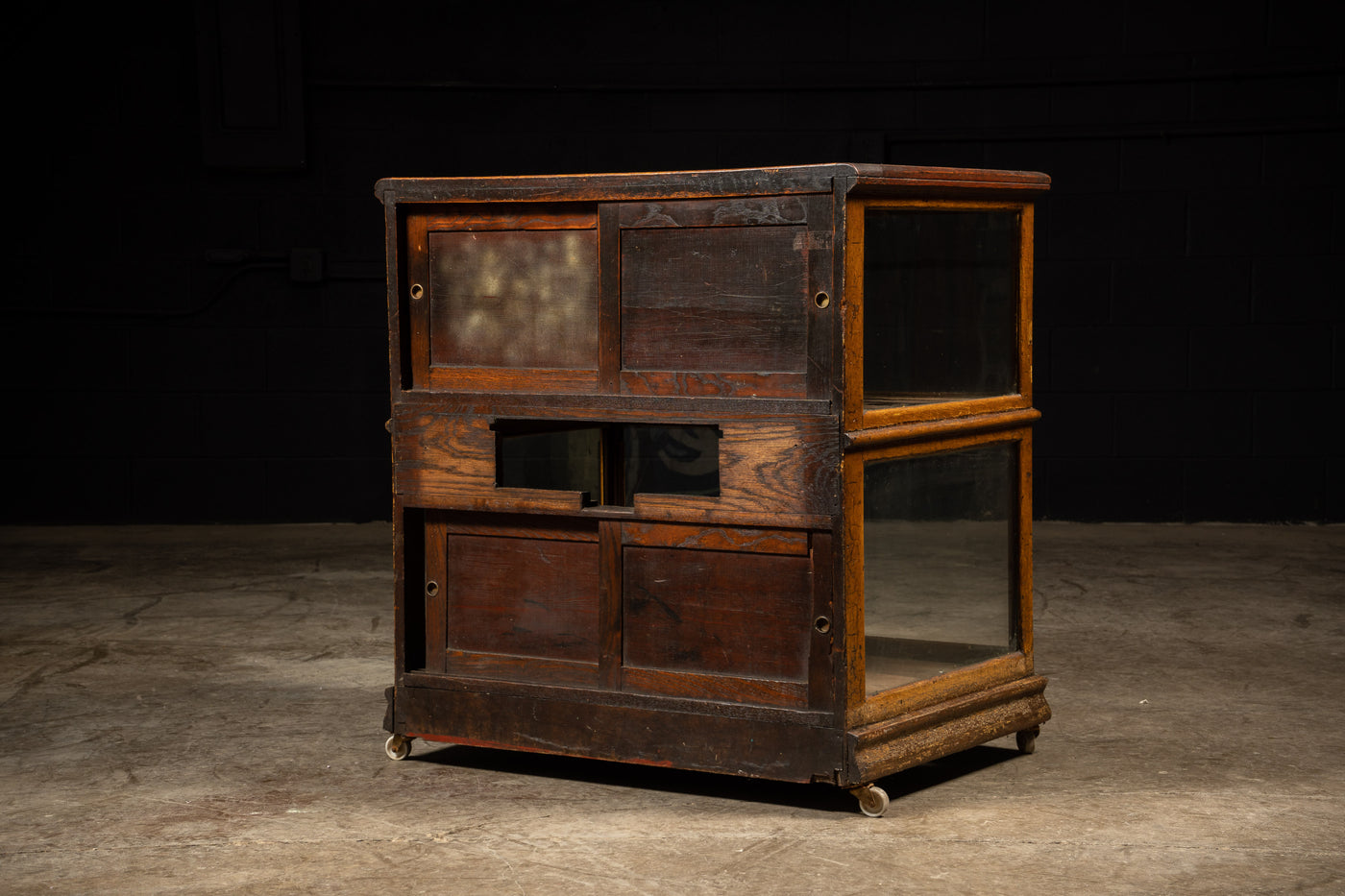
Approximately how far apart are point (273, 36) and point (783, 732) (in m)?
4.49

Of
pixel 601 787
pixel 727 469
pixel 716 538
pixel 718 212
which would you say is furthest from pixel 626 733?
pixel 718 212

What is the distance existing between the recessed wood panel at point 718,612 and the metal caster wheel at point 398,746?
0.54m

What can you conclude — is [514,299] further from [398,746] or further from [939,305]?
[398,746]


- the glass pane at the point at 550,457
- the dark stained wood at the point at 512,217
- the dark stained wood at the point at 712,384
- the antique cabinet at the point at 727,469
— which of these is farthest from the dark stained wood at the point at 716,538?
the dark stained wood at the point at 512,217

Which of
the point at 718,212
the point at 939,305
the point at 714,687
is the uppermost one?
the point at 718,212

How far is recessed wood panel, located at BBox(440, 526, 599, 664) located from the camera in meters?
2.83

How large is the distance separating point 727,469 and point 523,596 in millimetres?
494

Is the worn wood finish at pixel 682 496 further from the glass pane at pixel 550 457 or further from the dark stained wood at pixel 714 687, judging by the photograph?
the dark stained wood at pixel 714 687

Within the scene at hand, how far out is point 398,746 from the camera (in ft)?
9.95

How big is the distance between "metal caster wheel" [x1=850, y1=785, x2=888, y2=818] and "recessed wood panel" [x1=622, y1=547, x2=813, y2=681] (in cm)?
22

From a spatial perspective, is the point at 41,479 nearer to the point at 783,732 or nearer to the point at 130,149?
the point at 130,149

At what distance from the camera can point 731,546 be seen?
2.71m

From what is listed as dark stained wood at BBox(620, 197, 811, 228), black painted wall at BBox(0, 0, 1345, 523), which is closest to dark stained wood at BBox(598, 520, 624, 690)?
dark stained wood at BBox(620, 197, 811, 228)

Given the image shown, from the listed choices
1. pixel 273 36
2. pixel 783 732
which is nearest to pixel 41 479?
pixel 273 36
